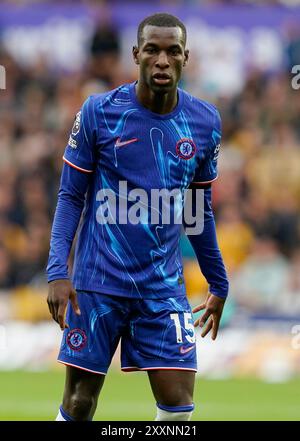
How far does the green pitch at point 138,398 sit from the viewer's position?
1027 cm

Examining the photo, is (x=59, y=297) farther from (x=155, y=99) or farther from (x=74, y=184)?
(x=155, y=99)

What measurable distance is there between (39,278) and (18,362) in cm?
130

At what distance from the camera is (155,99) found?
6.68 metres

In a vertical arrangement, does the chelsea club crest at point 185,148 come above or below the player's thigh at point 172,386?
above

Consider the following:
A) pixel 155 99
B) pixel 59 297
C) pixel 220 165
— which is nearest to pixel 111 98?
pixel 155 99

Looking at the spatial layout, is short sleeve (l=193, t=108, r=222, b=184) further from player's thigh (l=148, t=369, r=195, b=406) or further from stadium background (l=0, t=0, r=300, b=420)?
stadium background (l=0, t=0, r=300, b=420)

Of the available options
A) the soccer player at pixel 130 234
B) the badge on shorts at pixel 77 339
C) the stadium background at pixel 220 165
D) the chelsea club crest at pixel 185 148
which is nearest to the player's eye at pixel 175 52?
the soccer player at pixel 130 234

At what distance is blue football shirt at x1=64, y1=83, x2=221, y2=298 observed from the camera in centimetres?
665

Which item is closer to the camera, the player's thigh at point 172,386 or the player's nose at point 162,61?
the player's nose at point 162,61

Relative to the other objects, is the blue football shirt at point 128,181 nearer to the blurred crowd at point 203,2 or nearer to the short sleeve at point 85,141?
the short sleeve at point 85,141

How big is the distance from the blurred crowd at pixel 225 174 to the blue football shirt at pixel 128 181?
7115 millimetres

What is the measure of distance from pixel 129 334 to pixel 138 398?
485 centimetres

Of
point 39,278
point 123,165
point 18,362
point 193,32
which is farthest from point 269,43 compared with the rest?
point 123,165

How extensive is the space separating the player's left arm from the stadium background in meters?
4.59
